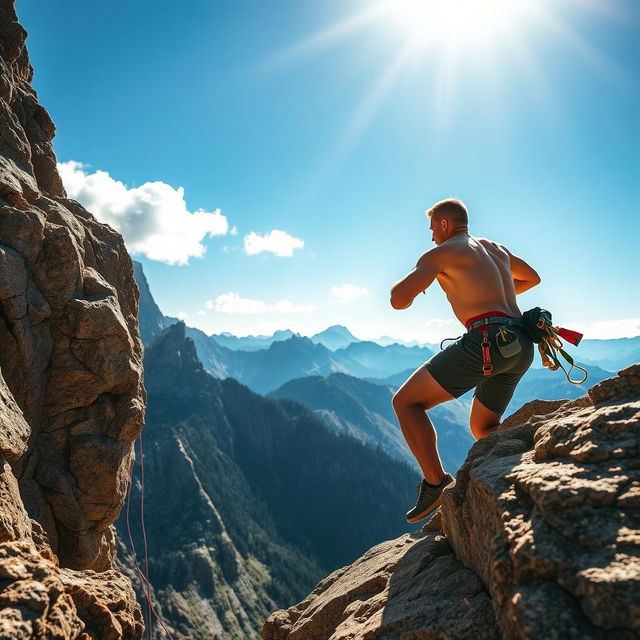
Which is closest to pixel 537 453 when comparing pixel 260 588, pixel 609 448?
pixel 609 448

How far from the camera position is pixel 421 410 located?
19.0ft

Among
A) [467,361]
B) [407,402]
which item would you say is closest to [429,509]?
[407,402]

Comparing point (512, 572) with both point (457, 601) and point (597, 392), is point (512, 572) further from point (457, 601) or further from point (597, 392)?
point (597, 392)

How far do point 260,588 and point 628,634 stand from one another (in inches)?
8299

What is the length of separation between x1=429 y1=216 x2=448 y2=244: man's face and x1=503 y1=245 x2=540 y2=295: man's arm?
1.43 meters

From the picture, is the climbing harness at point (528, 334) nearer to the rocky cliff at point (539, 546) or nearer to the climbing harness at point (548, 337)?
the climbing harness at point (548, 337)

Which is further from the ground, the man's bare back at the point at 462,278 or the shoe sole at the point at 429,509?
the man's bare back at the point at 462,278

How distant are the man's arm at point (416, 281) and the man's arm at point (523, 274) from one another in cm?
216

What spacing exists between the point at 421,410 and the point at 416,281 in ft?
5.89

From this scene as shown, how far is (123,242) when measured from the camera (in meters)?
15.2

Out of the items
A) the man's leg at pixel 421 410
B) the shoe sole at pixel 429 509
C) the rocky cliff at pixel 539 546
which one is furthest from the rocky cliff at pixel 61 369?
the man's leg at pixel 421 410

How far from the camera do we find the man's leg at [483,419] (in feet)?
22.7

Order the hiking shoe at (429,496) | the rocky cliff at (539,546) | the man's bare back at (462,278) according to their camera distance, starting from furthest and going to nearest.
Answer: the hiking shoe at (429,496)
the man's bare back at (462,278)
the rocky cliff at (539,546)

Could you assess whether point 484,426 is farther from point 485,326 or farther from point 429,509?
point 485,326
